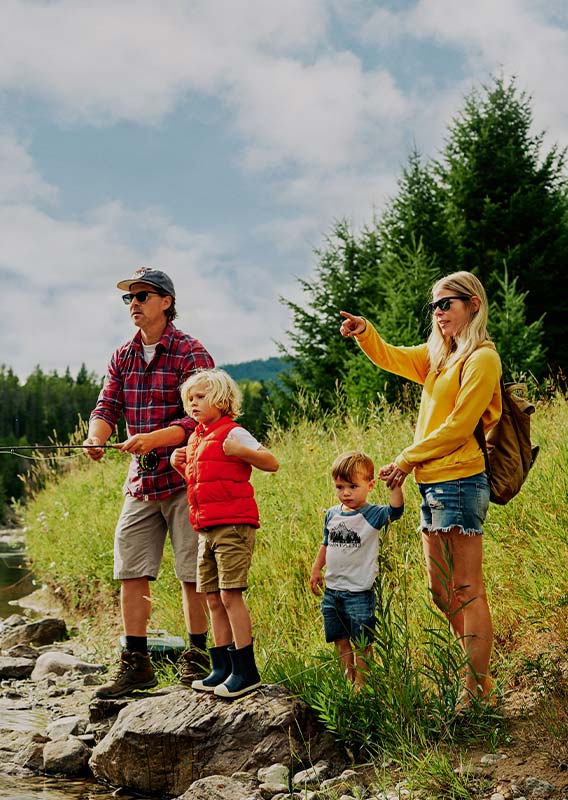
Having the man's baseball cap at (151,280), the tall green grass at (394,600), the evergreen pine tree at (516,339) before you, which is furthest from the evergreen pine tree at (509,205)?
the man's baseball cap at (151,280)

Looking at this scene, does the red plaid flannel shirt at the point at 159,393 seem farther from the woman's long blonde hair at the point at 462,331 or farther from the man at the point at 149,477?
the woman's long blonde hair at the point at 462,331

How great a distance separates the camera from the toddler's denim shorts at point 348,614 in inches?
167

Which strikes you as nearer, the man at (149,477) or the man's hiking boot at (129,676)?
the man at (149,477)

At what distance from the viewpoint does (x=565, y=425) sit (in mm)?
6742

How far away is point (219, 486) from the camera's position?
14.2ft

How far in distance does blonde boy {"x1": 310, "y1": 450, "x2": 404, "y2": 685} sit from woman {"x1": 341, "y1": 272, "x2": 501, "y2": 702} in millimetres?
210

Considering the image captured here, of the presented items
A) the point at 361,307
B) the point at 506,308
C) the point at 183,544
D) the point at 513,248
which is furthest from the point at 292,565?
the point at 513,248

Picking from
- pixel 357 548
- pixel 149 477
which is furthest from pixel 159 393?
pixel 357 548

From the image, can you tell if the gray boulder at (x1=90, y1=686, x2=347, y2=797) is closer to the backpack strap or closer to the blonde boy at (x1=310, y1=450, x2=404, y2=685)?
the blonde boy at (x1=310, y1=450, x2=404, y2=685)

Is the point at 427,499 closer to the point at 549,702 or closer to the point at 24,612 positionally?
the point at 549,702

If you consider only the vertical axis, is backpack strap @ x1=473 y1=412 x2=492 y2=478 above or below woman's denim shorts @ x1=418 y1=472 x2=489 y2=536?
above

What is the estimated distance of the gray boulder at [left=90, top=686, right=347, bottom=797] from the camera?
13.8ft

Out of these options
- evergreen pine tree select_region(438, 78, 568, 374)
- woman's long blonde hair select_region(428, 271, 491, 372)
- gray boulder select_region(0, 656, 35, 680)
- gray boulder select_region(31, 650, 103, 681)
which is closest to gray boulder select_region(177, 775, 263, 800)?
woman's long blonde hair select_region(428, 271, 491, 372)

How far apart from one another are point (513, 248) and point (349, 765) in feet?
54.2
